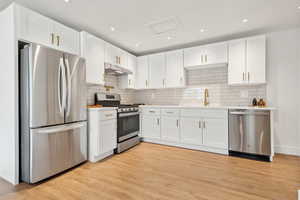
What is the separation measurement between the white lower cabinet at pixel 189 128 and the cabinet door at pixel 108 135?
3.57 ft

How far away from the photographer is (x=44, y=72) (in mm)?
2076

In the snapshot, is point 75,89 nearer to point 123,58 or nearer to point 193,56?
point 123,58

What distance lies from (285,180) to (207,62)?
Result: 254cm

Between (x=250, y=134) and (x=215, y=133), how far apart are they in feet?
2.01

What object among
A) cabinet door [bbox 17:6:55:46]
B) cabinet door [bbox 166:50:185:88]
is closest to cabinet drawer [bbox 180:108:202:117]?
cabinet door [bbox 166:50:185:88]

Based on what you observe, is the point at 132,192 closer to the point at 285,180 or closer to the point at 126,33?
the point at 285,180

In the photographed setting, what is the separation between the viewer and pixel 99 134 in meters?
2.76

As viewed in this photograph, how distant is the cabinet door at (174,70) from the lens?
12.9 feet

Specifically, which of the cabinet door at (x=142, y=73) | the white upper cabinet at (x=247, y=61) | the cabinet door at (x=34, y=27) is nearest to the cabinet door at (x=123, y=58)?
the cabinet door at (x=142, y=73)

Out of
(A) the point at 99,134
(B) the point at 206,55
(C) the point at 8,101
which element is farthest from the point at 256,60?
(C) the point at 8,101

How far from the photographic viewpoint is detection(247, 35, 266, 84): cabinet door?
122 inches

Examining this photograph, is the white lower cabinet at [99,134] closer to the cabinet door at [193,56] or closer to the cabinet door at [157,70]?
the cabinet door at [157,70]

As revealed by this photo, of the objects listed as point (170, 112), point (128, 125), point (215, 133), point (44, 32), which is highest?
point (44, 32)

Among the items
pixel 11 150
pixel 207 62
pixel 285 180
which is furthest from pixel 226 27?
pixel 11 150
